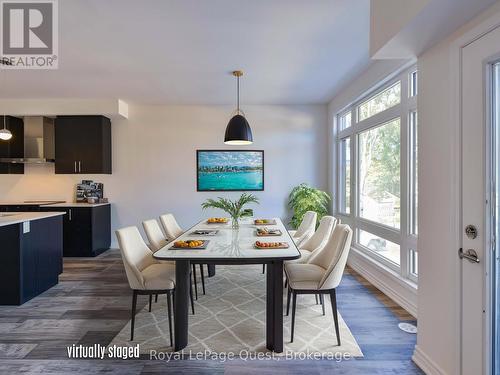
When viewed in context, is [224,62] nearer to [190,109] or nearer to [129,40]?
[129,40]

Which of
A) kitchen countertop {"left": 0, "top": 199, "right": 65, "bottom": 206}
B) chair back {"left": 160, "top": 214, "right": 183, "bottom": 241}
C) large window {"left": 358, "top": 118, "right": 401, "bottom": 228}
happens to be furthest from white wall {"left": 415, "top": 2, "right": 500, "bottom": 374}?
kitchen countertop {"left": 0, "top": 199, "right": 65, "bottom": 206}

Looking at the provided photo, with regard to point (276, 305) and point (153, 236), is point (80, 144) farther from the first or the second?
point (276, 305)

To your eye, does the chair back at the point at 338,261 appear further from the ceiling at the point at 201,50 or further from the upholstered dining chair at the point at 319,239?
the ceiling at the point at 201,50

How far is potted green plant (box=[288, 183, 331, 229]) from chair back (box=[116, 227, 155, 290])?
3014 mm

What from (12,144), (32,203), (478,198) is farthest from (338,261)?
(12,144)

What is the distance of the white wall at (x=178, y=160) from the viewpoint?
18.7ft

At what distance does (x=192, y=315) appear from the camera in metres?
2.85

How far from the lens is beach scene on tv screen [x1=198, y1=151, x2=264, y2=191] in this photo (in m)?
5.70

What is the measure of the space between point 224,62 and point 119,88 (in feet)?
6.67

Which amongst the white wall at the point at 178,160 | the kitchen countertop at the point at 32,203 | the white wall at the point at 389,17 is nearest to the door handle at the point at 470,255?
the white wall at the point at 389,17

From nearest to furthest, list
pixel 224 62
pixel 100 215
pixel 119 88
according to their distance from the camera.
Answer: pixel 224 62 < pixel 119 88 < pixel 100 215

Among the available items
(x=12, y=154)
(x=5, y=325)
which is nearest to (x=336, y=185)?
(x=5, y=325)

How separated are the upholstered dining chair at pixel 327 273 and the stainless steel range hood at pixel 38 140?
517cm

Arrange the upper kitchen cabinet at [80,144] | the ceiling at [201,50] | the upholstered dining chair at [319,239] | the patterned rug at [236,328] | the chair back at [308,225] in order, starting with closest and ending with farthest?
the patterned rug at [236,328] < the ceiling at [201,50] < the upholstered dining chair at [319,239] < the chair back at [308,225] < the upper kitchen cabinet at [80,144]
